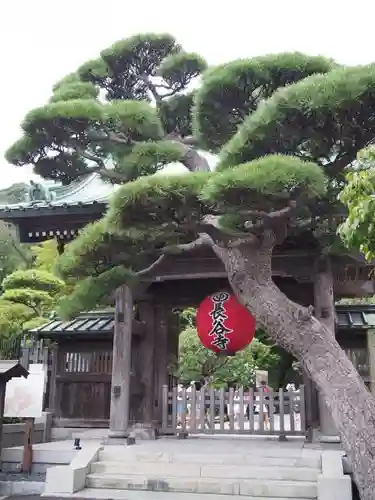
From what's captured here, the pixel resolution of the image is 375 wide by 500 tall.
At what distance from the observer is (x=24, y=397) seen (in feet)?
27.2

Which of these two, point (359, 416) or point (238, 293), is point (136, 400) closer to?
point (238, 293)

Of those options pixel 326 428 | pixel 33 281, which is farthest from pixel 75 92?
pixel 33 281

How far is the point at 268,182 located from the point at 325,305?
3625 millimetres

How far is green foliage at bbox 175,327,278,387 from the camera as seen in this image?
2194 cm

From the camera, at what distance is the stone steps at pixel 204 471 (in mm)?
7074

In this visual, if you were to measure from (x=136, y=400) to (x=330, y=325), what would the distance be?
4274 millimetres

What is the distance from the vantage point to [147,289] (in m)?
10.8

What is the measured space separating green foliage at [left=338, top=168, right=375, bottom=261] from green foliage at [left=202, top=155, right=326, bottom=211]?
5.43ft

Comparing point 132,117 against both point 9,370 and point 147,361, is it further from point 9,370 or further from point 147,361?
point 147,361

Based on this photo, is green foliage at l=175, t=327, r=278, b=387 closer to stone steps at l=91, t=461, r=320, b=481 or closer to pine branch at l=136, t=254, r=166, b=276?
pine branch at l=136, t=254, r=166, b=276

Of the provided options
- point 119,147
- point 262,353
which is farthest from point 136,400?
point 262,353

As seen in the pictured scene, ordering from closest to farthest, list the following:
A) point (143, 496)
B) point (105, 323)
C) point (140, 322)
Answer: point (143, 496)
point (140, 322)
point (105, 323)

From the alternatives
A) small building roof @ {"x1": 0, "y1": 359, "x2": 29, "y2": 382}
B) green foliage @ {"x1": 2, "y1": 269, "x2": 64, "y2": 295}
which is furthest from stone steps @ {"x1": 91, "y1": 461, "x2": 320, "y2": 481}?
green foliage @ {"x1": 2, "y1": 269, "x2": 64, "y2": 295}

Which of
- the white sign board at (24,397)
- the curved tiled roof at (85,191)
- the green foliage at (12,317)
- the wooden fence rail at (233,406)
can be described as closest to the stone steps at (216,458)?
the white sign board at (24,397)
